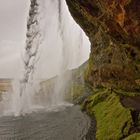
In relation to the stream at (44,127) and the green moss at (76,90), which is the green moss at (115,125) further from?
the green moss at (76,90)

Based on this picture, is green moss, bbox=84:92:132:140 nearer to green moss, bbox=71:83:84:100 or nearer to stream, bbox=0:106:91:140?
stream, bbox=0:106:91:140

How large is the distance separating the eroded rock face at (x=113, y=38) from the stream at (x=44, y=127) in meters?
13.5

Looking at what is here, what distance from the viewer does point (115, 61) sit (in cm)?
7344

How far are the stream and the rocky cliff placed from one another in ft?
11.0

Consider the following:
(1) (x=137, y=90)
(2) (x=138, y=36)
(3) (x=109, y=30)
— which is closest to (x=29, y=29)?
(1) (x=137, y=90)

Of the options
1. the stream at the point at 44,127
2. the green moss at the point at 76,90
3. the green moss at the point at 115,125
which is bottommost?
the stream at the point at 44,127

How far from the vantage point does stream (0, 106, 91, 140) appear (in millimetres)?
45800

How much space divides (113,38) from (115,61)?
27.3 m

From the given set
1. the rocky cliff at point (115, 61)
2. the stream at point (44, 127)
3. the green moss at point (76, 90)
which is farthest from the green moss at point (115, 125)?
the green moss at point (76, 90)

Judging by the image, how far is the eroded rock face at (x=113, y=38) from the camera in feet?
122

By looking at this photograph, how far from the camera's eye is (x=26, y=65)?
3265 inches

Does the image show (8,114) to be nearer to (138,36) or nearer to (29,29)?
(29,29)

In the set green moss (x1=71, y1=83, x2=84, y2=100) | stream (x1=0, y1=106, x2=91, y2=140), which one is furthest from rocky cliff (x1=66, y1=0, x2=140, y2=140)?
green moss (x1=71, y1=83, x2=84, y2=100)

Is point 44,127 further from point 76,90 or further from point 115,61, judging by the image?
point 76,90
